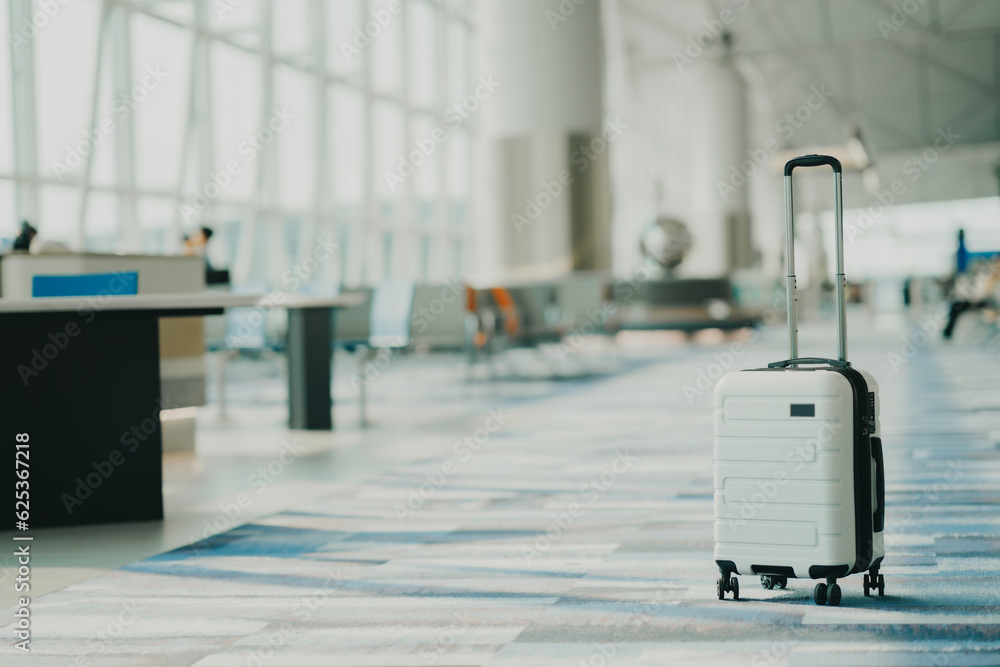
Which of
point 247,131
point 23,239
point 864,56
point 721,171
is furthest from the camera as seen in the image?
point 864,56

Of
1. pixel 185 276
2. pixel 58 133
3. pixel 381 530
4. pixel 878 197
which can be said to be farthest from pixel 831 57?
pixel 381 530

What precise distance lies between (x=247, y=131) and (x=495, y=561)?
10.6 m

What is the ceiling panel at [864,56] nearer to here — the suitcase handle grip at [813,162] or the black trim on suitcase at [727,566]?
the suitcase handle grip at [813,162]

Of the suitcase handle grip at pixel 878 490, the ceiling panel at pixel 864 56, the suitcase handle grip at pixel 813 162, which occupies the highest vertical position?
the ceiling panel at pixel 864 56

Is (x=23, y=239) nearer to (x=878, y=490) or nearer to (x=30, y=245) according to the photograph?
(x=30, y=245)

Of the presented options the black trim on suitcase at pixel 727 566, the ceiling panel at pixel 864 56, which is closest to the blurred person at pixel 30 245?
the black trim on suitcase at pixel 727 566

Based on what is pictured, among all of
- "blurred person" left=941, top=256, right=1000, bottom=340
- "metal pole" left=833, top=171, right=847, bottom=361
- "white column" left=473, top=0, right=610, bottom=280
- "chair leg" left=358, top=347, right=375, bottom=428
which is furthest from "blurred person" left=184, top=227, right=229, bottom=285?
"blurred person" left=941, top=256, right=1000, bottom=340

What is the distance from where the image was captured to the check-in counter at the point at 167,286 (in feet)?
20.7

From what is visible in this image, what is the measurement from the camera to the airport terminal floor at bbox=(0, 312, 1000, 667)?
2715mm

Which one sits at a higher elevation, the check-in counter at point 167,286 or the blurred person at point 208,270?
the blurred person at point 208,270

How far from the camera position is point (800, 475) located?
9.77 feet

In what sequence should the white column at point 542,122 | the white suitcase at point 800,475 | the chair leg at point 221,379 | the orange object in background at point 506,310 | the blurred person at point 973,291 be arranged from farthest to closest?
the blurred person at point 973,291 < the white column at point 542,122 < the orange object in background at point 506,310 < the chair leg at point 221,379 < the white suitcase at point 800,475

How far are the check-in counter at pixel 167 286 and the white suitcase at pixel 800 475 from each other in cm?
428

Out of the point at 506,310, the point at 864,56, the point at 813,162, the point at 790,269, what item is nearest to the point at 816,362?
the point at 790,269
